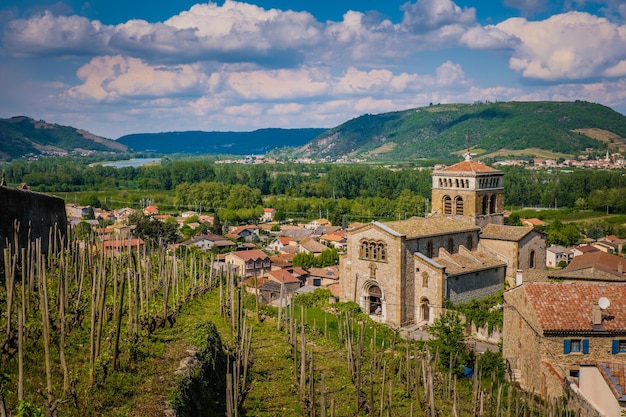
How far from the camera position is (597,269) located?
144 feet

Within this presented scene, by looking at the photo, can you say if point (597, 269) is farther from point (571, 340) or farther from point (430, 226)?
point (571, 340)

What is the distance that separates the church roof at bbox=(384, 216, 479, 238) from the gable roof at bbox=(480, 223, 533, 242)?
133 cm

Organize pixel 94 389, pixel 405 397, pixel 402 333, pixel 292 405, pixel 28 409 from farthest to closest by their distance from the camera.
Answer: pixel 402 333 → pixel 405 397 → pixel 292 405 → pixel 94 389 → pixel 28 409

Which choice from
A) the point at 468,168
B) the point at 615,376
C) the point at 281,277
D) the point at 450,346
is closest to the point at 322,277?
the point at 281,277

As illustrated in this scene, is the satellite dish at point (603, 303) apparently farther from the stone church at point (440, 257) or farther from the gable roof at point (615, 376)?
the stone church at point (440, 257)

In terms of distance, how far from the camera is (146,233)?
235 ft

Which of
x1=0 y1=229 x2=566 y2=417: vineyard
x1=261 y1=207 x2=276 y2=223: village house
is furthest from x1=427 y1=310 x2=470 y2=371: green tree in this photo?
x1=261 y1=207 x2=276 y2=223: village house

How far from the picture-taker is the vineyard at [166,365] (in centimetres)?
1357

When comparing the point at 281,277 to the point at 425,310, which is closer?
the point at 425,310

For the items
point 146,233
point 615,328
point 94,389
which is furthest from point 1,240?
point 146,233

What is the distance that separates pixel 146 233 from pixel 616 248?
53.9 m

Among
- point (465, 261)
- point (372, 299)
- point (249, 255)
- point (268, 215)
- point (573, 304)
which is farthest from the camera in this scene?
point (268, 215)

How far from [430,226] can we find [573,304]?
15.5m

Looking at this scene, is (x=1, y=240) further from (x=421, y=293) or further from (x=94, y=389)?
(x=421, y=293)
